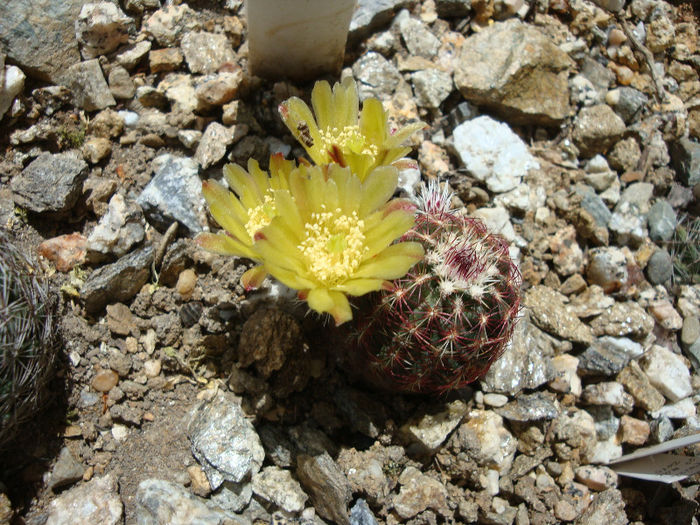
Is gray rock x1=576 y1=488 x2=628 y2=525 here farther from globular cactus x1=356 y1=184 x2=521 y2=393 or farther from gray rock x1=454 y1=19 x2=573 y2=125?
gray rock x1=454 y1=19 x2=573 y2=125

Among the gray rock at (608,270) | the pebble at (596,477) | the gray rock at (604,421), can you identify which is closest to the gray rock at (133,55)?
the gray rock at (608,270)

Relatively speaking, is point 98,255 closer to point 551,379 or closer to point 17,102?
point 17,102

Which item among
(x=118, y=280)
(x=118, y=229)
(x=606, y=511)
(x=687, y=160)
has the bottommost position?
→ (x=606, y=511)

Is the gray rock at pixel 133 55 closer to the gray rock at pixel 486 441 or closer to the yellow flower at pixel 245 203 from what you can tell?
the yellow flower at pixel 245 203

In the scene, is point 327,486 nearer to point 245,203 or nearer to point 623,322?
point 245,203

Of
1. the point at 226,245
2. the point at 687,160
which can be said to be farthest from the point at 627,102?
the point at 226,245

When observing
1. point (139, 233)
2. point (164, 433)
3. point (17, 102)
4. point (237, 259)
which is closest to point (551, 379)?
point (237, 259)
